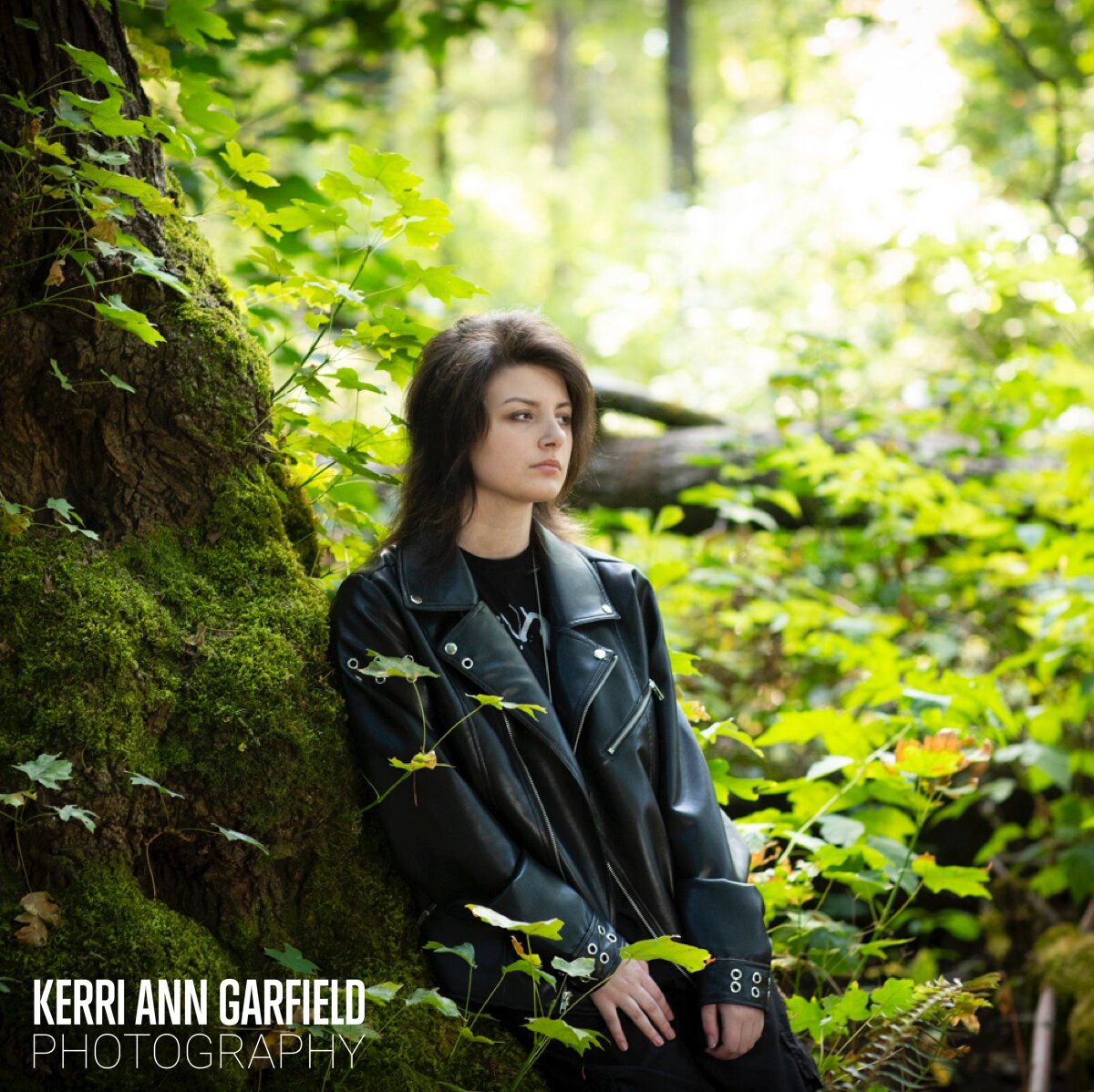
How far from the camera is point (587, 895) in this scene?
2.18 meters

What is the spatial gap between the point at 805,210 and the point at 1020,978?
28.5 feet

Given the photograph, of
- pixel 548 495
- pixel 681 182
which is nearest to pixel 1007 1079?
pixel 548 495

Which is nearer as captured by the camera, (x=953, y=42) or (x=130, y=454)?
(x=130, y=454)

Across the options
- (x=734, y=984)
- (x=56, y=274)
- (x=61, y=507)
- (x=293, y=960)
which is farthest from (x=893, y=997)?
(x=56, y=274)

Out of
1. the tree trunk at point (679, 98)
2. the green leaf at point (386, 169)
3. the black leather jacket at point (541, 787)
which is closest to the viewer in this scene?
the black leather jacket at point (541, 787)

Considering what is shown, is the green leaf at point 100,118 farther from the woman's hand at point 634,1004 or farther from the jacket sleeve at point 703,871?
the woman's hand at point 634,1004

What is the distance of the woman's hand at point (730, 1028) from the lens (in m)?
2.15

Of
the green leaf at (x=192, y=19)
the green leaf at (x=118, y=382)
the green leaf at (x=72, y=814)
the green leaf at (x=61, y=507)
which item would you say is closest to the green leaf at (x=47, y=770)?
the green leaf at (x=72, y=814)

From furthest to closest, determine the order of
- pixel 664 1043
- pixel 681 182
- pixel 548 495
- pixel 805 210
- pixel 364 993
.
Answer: pixel 681 182 < pixel 805 210 < pixel 548 495 < pixel 664 1043 < pixel 364 993

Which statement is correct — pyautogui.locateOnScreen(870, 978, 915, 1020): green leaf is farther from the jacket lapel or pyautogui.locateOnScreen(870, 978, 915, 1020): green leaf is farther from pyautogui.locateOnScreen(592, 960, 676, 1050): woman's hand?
the jacket lapel

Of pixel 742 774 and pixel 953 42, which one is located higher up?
pixel 953 42

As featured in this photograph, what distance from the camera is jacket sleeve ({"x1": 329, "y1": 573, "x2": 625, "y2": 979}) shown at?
6.79 feet

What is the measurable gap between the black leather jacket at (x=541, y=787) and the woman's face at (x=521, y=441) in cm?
20

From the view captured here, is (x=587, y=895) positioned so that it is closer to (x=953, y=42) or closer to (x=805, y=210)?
(x=953, y=42)
